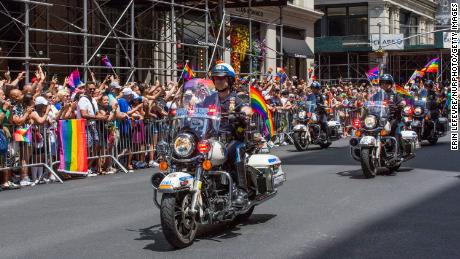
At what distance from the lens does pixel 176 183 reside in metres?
7.38

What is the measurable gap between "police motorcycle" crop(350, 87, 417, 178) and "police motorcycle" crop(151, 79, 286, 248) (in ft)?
16.5

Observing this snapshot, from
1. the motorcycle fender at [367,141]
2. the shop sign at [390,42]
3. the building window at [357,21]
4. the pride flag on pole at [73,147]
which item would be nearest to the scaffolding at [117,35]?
the pride flag on pole at [73,147]

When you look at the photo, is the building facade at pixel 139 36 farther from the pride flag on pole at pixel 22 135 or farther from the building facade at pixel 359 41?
the building facade at pixel 359 41

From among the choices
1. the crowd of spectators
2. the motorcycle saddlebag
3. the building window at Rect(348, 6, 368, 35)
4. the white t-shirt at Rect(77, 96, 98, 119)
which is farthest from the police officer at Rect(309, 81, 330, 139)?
the building window at Rect(348, 6, 368, 35)

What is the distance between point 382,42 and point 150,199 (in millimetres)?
44600

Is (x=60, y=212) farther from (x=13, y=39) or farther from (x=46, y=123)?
(x=13, y=39)

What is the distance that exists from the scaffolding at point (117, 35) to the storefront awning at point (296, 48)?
23.1ft

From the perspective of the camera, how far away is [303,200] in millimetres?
10703

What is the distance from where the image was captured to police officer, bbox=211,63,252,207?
8359 mm

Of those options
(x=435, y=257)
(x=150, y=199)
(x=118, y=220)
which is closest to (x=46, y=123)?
(x=150, y=199)

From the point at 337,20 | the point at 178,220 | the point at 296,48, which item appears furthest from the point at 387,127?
the point at 337,20

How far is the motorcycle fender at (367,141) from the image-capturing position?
12991 mm

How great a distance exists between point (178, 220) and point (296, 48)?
32.9 meters

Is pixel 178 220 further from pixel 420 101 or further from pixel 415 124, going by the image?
pixel 420 101
